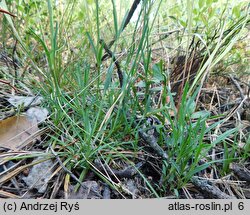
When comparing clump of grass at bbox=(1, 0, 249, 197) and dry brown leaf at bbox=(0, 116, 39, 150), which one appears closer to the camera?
clump of grass at bbox=(1, 0, 249, 197)

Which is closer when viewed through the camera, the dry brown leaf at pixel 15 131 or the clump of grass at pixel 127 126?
the clump of grass at pixel 127 126

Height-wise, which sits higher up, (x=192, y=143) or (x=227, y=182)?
(x=192, y=143)

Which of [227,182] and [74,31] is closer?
[227,182]

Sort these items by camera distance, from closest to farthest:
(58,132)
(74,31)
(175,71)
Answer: (58,132) < (175,71) < (74,31)
